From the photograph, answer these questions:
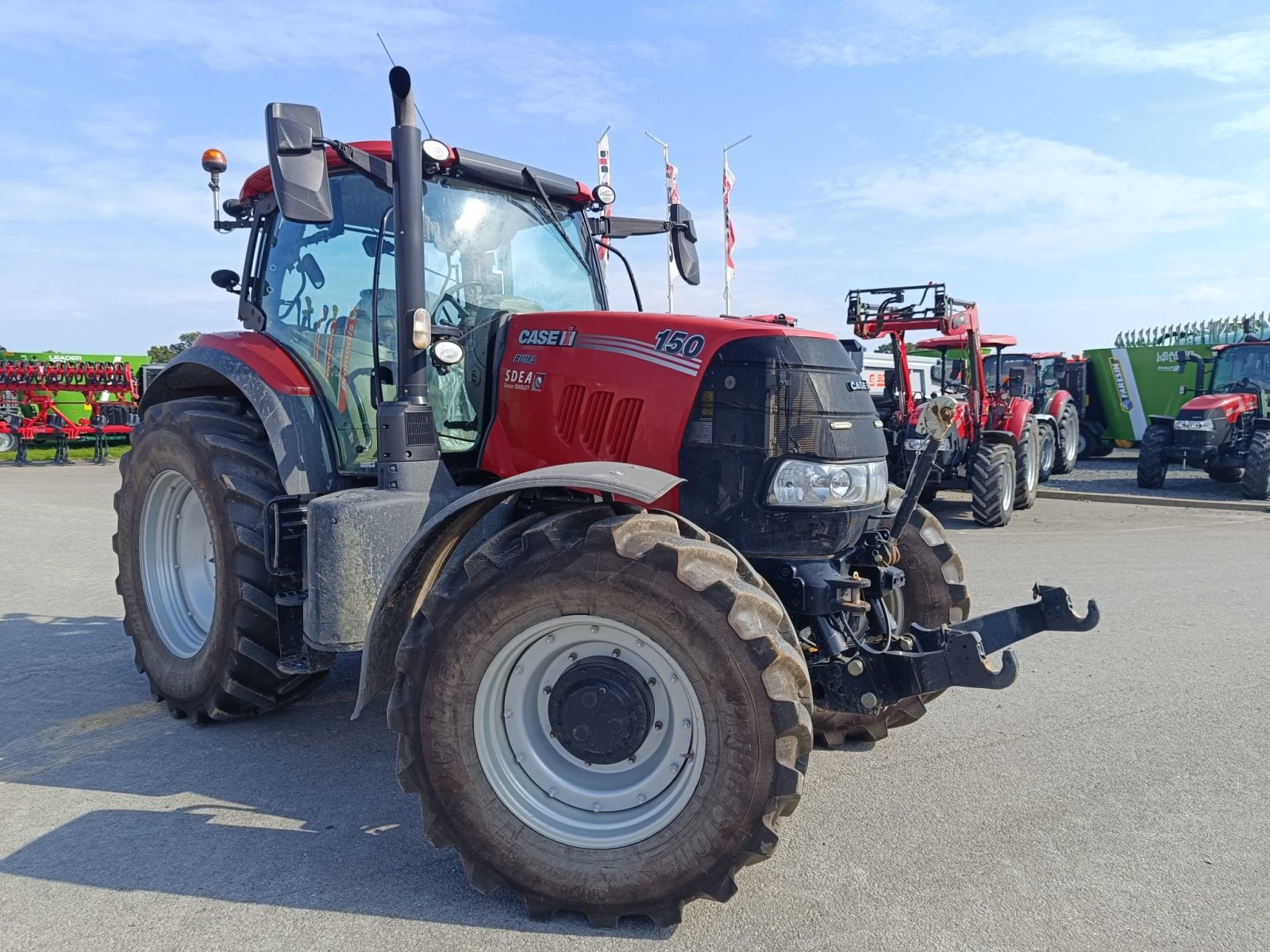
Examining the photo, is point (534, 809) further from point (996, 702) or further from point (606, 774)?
point (996, 702)

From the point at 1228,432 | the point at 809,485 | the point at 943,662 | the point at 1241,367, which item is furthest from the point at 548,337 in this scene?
the point at 1241,367

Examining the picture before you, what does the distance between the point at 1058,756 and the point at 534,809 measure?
2.40 meters

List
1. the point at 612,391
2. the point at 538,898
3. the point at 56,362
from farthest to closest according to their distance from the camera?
1. the point at 56,362
2. the point at 612,391
3. the point at 538,898

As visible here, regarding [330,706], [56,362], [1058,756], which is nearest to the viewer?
[1058,756]

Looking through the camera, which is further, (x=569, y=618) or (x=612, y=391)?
(x=612, y=391)

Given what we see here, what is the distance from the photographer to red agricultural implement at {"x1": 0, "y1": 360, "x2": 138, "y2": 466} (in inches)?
777

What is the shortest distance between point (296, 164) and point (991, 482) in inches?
377

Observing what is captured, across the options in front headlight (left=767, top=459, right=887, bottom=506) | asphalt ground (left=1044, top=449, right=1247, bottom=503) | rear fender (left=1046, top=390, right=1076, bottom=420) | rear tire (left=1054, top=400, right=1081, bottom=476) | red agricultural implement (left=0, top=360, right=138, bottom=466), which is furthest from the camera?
red agricultural implement (left=0, top=360, right=138, bottom=466)

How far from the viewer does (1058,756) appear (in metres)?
3.84

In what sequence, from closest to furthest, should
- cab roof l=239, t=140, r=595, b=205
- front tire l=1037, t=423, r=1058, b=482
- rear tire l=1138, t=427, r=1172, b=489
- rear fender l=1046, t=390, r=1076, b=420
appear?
1. cab roof l=239, t=140, r=595, b=205
2. rear tire l=1138, t=427, r=1172, b=489
3. front tire l=1037, t=423, r=1058, b=482
4. rear fender l=1046, t=390, r=1076, b=420

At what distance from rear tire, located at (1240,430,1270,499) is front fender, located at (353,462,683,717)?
13.5 metres

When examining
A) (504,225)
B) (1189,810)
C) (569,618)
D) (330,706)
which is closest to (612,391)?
(569,618)

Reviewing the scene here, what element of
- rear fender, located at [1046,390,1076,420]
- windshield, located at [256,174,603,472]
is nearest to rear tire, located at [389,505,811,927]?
windshield, located at [256,174,603,472]

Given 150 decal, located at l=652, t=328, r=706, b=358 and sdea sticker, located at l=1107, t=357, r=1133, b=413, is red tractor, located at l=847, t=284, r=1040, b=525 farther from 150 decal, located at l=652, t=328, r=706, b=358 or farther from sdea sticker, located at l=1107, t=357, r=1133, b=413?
sdea sticker, located at l=1107, t=357, r=1133, b=413
